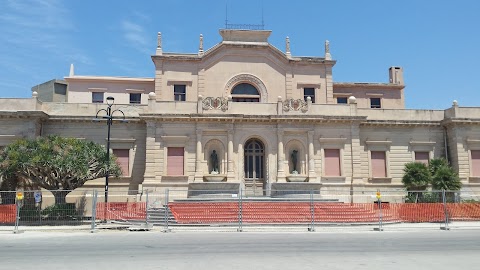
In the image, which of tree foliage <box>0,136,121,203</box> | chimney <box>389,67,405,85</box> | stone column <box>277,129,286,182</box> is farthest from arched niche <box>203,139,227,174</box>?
chimney <box>389,67,405,85</box>

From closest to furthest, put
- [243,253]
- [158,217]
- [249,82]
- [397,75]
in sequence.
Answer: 1. [243,253]
2. [158,217]
3. [249,82]
4. [397,75]

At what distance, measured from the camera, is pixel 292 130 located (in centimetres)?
3253

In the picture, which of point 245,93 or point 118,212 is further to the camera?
point 245,93

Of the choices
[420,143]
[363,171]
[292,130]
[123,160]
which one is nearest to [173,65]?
[123,160]

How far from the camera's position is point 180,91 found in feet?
116

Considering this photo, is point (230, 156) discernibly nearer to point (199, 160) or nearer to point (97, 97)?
point (199, 160)

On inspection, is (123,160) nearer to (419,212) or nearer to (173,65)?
(173,65)

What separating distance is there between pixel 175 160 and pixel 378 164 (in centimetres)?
1535

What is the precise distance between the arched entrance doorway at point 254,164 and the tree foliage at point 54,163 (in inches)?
402

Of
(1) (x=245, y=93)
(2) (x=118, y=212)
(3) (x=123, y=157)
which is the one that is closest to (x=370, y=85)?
(1) (x=245, y=93)

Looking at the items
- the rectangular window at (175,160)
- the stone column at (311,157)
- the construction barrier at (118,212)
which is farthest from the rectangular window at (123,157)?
the stone column at (311,157)

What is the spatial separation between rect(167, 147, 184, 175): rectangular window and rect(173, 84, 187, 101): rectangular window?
5.01m

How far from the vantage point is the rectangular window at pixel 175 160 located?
3184cm

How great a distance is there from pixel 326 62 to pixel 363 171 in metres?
9.24
